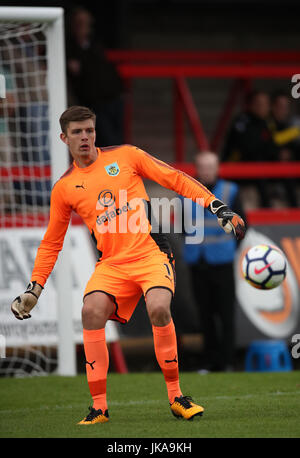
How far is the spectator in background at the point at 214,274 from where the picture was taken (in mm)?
9148

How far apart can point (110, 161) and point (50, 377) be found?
10.2ft

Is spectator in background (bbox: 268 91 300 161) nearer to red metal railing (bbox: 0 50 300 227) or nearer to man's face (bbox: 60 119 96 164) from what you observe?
red metal railing (bbox: 0 50 300 227)

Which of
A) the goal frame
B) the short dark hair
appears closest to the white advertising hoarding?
the goal frame

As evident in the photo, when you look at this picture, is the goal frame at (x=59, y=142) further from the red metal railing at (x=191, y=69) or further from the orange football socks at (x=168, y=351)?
the orange football socks at (x=168, y=351)

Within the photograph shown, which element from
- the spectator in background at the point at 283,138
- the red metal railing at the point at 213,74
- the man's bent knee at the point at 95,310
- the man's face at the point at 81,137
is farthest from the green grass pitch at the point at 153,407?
the spectator in background at the point at 283,138

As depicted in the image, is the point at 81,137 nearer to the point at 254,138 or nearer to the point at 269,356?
the point at 269,356

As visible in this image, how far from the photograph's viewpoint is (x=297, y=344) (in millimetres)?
10000

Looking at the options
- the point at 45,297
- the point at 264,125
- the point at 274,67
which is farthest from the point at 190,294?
the point at 274,67

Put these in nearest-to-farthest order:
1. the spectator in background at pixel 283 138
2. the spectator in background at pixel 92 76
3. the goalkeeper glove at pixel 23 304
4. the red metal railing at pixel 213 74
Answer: the goalkeeper glove at pixel 23 304 < the spectator in background at pixel 92 76 < the red metal railing at pixel 213 74 < the spectator in background at pixel 283 138

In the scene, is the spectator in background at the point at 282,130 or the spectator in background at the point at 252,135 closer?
the spectator in background at the point at 252,135

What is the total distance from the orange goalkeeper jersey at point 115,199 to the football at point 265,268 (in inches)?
33.8

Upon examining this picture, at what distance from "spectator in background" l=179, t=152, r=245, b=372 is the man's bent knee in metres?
3.58

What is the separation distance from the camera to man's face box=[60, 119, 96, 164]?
5773 mm

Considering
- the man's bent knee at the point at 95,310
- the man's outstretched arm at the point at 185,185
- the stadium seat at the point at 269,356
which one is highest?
the man's outstretched arm at the point at 185,185
